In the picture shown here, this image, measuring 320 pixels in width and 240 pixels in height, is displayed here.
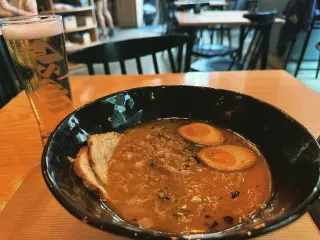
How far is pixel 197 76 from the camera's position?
148 cm

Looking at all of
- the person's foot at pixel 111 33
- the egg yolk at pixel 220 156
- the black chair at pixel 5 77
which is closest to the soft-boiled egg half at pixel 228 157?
the egg yolk at pixel 220 156

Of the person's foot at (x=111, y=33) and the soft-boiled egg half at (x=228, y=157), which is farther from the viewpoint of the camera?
the person's foot at (x=111, y=33)

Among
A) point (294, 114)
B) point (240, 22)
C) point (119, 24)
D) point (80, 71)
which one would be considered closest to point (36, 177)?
point (294, 114)

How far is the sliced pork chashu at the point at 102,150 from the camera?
0.59 meters

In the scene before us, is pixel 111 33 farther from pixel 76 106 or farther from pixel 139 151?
pixel 139 151

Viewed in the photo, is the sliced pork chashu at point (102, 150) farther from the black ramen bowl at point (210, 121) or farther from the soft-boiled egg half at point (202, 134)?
the soft-boiled egg half at point (202, 134)

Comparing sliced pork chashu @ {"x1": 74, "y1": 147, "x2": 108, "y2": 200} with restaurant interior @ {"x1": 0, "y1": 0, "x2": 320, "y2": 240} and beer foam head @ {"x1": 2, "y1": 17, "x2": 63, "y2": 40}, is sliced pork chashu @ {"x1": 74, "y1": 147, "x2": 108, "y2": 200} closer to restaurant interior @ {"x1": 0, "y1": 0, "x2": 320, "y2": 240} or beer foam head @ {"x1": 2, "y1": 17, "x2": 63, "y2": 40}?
restaurant interior @ {"x1": 0, "y1": 0, "x2": 320, "y2": 240}

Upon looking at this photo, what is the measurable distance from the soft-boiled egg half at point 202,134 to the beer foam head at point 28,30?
46 centimetres

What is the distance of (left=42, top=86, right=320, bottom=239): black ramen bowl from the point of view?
394mm

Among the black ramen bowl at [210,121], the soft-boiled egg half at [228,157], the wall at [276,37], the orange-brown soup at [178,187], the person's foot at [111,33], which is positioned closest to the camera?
the black ramen bowl at [210,121]

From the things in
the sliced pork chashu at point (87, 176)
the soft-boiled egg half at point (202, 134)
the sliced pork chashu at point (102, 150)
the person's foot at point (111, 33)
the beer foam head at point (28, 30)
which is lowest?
the person's foot at point (111, 33)

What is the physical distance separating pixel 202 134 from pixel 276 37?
497cm

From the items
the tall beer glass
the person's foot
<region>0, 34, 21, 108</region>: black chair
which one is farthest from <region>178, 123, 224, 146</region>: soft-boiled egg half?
the person's foot

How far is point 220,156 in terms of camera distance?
2.19 feet
